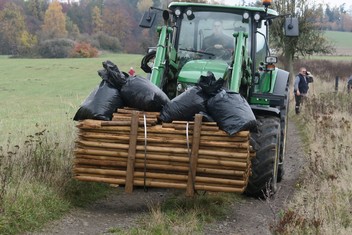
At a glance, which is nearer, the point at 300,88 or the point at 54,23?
the point at 300,88

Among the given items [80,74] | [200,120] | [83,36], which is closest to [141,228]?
[200,120]

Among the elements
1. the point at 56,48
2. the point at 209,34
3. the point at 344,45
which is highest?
the point at 209,34

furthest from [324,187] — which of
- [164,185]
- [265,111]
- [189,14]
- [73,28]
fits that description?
[73,28]

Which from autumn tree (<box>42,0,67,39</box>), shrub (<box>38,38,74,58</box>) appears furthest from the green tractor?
autumn tree (<box>42,0,67,39</box>)

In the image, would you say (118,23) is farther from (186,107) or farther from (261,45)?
(186,107)

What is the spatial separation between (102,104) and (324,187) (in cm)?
275

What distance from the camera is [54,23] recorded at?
245 feet

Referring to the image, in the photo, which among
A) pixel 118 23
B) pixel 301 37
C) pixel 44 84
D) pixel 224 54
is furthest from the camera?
pixel 118 23

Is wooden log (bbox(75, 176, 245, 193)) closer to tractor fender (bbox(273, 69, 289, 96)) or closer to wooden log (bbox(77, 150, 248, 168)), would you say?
wooden log (bbox(77, 150, 248, 168))

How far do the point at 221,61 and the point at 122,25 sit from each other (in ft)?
220

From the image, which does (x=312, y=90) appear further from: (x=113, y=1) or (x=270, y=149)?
(x=113, y=1)

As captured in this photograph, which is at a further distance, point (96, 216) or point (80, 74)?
point (80, 74)

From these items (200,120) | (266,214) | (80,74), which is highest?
(200,120)

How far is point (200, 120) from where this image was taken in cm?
602
